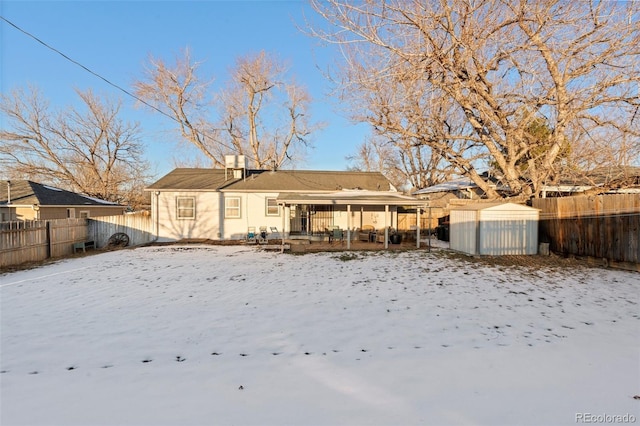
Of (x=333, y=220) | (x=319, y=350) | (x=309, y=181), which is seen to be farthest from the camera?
(x=309, y=181)

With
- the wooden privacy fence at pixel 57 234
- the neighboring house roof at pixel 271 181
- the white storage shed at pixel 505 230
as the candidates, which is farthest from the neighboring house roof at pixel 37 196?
the white storage shed at pixel 505 230

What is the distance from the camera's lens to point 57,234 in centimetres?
1199

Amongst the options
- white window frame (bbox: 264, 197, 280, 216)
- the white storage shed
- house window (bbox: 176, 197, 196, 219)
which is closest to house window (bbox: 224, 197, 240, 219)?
white window frame (bbox: 264, 197, 280, 216)

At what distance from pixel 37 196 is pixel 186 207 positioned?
1037cm

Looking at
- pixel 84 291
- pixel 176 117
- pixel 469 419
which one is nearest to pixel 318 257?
pixel 84 291

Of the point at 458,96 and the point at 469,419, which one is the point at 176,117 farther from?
the point at 469,419

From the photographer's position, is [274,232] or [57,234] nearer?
[57,234]

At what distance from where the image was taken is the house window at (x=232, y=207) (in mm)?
15898

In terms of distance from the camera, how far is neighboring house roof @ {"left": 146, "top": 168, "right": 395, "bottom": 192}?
52.7 feet

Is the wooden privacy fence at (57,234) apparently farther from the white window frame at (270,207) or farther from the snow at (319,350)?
the white window frame at (270,207)

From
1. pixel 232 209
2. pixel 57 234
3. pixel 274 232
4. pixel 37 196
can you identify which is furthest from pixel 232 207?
pixel 37 196

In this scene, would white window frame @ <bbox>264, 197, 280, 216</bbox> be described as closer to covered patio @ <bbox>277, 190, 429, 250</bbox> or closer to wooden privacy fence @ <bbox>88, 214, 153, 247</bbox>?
covered patio @ <bbox>277, 190, 429, 250</bbox>

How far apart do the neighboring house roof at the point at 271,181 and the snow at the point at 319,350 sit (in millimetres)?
8849

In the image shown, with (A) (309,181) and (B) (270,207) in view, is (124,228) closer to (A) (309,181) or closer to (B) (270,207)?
(B) (270,207)
